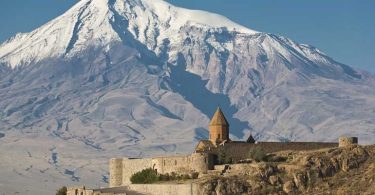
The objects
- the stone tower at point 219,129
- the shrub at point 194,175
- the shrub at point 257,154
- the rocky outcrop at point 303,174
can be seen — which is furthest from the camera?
the stone tower at point 219,129

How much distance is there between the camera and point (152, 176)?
84.6 m

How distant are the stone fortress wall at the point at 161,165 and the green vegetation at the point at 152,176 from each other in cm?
49

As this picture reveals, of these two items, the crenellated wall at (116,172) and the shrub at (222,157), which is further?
the crenellated wall at (116,172)

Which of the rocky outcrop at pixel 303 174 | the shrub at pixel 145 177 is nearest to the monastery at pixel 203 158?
the shrub at pixel 145 177

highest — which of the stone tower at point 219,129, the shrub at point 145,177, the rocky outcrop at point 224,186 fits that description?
the stone tower at point 219,129

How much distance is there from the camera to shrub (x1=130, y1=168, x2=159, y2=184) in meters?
83.9

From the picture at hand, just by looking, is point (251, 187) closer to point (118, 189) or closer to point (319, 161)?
point (319, 161)

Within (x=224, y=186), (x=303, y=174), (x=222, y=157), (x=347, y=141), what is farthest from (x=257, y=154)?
(x=224, y=186)

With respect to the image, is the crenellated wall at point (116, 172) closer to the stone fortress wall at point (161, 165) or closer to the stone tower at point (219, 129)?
the stone fortress wall at point (161, 165)

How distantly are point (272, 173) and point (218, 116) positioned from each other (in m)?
15.6

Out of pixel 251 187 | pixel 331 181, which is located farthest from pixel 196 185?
pixel 331 181

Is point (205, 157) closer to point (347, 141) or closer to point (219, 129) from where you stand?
point (347, 141)

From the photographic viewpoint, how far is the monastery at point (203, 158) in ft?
269

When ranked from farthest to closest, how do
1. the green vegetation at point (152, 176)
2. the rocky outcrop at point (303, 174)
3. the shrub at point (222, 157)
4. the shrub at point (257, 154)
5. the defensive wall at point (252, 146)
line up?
the defensive wall at point (252, 146)
the shrub at point (222, 157)
the shrub at point (257, 154)
the green vegetation at point (152, 176)
the rocky outcrop at point (303, 174)
